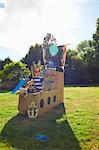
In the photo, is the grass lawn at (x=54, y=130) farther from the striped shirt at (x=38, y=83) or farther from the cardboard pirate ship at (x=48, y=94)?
the striped shirt at (x=38, y=83)

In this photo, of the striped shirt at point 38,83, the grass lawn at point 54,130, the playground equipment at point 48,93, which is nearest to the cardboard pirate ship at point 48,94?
the playground equipment at point 48,93

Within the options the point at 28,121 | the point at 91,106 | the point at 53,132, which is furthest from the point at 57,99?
the point at 53,132

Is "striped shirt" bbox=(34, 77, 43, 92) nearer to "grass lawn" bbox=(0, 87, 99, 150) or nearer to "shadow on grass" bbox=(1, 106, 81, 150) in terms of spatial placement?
"grass lawn" bbox=(0, 87, 99, 150)

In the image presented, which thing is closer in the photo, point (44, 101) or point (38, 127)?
point (38, 127)

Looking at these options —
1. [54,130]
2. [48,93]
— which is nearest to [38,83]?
[48,93]

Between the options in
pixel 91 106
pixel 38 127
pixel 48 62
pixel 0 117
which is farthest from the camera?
pixel 48 62

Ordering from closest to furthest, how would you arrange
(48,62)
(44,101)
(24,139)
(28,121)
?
(24,139)
(28,121)
(44,101)
(48,62)

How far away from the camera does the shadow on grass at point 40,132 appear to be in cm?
615

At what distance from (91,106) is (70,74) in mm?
26960

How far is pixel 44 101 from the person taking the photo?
969 centimetres

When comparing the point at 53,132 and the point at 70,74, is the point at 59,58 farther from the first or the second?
the point at 70,74

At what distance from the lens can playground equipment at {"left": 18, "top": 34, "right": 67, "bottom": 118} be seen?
9180mm

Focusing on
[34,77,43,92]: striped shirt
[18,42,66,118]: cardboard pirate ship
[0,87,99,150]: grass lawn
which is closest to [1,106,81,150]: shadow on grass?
[0,87,99,150]: grass lawn

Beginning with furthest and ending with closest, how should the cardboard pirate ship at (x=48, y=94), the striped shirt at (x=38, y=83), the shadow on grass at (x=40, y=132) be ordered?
the striped shirt at (x=38, y=83)
the cardboard pirate ship at (x=48, y=94)
the shadow on grass at (x=40, y=132)
